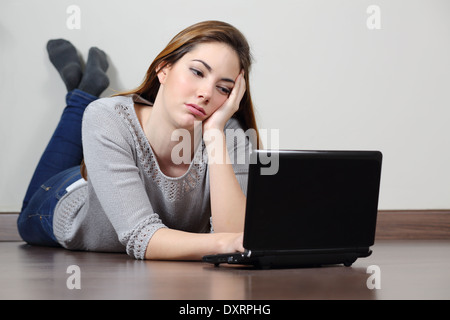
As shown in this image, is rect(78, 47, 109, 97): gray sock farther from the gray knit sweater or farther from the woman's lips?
the woman's lips

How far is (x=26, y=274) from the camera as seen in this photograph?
41.1 inches

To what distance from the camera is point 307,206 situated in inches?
39.2

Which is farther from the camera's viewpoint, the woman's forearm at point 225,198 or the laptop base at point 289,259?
the woman's forearm at point 225,198

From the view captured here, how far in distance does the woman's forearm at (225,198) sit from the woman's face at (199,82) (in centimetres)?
13

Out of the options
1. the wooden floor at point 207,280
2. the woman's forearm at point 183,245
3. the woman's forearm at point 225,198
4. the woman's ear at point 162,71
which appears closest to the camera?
the wooden floor at point 207,280

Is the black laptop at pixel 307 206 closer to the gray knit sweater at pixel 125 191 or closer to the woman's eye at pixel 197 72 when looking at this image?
the gray knit sweater at pixel 125 191

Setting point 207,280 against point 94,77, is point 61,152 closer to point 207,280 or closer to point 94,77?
point 94,77

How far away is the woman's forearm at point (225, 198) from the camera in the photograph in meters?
1.32

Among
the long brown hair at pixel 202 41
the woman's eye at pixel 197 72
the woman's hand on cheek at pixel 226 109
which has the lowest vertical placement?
the woman's hand on cheek at pixel 226 109

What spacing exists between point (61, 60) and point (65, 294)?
1.46 metres

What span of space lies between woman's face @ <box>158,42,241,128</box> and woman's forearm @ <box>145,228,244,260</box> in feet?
1.05

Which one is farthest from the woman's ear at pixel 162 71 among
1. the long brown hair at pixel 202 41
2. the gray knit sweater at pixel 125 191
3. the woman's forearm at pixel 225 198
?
the woman's forearm at pixel 225 198

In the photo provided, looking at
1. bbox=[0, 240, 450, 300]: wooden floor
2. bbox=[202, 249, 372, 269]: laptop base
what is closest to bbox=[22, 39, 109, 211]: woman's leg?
bbox=[0, 240, 450, 300]: wooden floor
